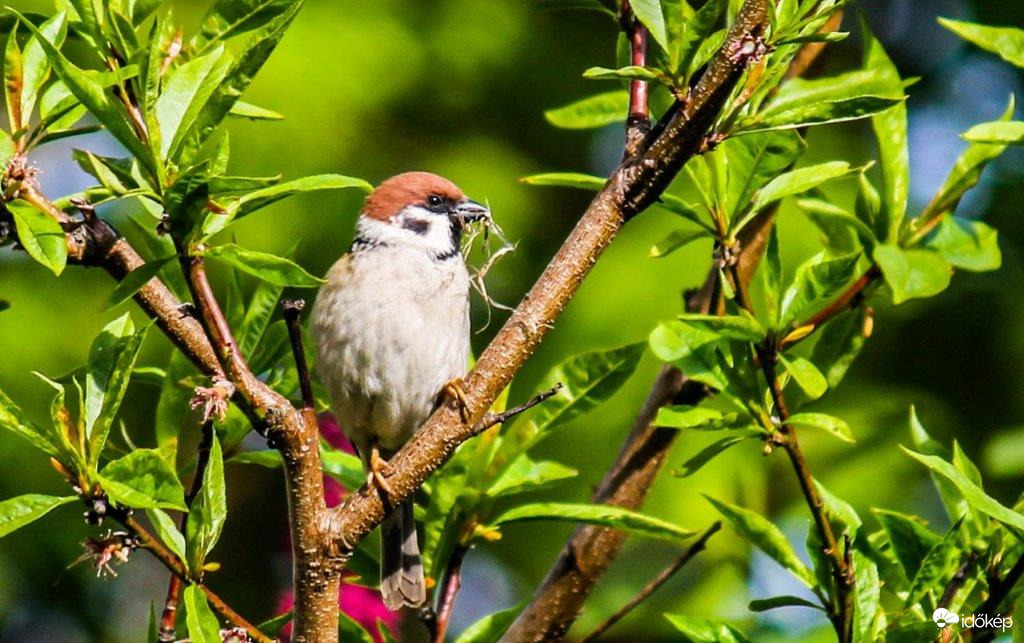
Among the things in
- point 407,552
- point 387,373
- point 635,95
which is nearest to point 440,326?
point 387,373

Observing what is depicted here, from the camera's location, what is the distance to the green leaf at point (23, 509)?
62.6 inches

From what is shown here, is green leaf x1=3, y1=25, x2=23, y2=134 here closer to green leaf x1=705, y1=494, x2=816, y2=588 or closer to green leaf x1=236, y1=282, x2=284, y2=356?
green leaf x1=236, y1=282, x2=284, y2=356

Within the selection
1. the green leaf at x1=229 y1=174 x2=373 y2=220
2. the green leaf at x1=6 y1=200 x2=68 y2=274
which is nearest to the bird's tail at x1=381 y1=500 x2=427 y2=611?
the green leaf at x1=229 y1=174 x2=373 y2=220

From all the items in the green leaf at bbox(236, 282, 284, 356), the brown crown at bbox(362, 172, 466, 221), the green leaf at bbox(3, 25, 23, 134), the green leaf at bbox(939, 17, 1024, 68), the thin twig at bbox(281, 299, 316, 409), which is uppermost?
the green leaf at bbox(3, 25, 23, 134)

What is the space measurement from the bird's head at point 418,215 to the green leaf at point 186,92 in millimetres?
1736

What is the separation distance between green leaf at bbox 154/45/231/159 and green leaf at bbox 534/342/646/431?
829mm

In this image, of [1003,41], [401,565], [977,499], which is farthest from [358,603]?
[1003,41]

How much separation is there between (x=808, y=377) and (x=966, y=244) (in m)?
0.50

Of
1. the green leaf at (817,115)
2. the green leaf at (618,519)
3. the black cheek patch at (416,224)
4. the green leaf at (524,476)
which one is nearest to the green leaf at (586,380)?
the green leaf at (524,476)

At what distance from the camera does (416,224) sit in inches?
140

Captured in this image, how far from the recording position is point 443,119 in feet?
14.4

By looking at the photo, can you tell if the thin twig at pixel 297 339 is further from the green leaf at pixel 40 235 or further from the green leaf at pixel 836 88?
the green leaf at pixel 836 88

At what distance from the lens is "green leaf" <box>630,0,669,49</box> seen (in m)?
1.70

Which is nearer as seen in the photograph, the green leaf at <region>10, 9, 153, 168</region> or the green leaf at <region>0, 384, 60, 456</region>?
the green leaf at <region>10, 9, 153, 168</region>
